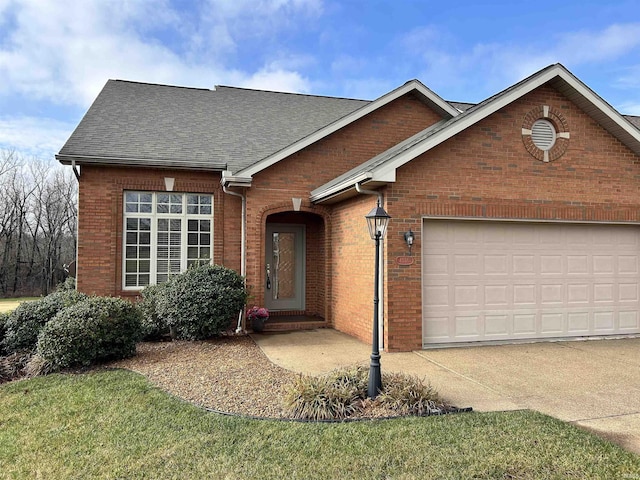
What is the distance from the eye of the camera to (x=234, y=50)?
588 inches

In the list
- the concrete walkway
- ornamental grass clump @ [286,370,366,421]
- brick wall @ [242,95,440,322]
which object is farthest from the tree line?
ornamental grass clump @ [286,370,366,421]

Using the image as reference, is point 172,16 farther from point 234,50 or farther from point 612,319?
point 612,319

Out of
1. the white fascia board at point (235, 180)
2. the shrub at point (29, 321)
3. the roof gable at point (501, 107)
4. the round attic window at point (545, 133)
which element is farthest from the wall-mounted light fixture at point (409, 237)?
the shrub at point (29, 321)

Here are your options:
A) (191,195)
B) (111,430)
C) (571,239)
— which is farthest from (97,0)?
(571,239)

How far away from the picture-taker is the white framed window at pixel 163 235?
10719 mm

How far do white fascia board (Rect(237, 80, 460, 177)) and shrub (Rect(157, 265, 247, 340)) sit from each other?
2.58 meters

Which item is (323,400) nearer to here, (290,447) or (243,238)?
(290,447)

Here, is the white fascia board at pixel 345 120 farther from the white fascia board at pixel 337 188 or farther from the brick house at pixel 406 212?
the white fascia board at pixel 337 188

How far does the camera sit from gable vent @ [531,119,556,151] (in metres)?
8.84

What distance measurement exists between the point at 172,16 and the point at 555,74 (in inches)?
371

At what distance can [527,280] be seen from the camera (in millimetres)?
8852

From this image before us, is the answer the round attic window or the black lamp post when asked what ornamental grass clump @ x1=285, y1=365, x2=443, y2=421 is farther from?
the round attic window

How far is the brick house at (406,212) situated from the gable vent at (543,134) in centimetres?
4

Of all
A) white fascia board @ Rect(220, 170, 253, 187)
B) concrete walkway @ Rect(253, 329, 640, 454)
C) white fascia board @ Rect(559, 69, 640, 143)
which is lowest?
concrete walkway @ Rect(253, 329, 640, 454)
